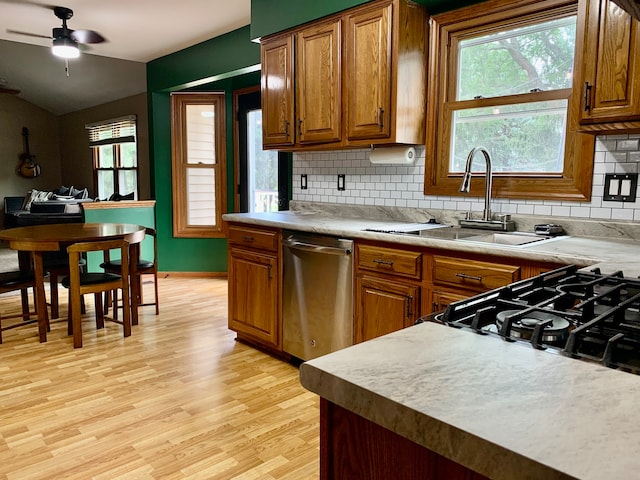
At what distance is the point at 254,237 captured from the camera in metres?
3.26

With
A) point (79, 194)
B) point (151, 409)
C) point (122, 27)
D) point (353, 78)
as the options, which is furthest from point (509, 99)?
point (79, 194)

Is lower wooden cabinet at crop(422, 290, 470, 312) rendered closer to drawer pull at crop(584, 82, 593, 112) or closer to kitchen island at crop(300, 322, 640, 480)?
drawer pull at crop(584, 82, 593, 112)

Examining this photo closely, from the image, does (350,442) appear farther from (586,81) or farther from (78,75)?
(78,75)

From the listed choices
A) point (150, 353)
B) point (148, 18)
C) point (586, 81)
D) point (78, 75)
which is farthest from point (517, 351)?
point (78, 75)

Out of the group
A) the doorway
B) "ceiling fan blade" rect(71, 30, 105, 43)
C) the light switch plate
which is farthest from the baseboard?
the light switch plate

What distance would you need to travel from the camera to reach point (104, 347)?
344cm

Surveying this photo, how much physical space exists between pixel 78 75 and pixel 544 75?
7.51m

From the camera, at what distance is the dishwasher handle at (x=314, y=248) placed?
2705mm

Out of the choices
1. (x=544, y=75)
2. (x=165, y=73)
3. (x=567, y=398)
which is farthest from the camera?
(x=165, y=73)

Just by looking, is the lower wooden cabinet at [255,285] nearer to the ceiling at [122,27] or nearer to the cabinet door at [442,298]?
the cabinet door at [442,298]

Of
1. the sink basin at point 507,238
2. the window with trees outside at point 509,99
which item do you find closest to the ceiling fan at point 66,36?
the window with trees outside at point 509,99

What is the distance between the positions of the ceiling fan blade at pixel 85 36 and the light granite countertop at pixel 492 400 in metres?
4.63

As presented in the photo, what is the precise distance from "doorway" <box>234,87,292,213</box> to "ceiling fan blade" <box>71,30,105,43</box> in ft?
4.90

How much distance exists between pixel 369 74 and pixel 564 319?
89.7 inches
